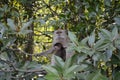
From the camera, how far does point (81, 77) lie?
3.31 ft

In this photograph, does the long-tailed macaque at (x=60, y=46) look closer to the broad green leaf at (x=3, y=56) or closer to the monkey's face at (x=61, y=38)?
the monkey's face at (x=61, y=38)

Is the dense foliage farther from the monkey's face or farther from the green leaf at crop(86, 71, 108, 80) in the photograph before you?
the monkey's face

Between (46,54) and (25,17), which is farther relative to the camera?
(25,17)

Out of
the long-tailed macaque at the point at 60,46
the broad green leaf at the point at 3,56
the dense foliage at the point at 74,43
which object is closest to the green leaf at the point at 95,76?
the dense foliage at the point at 74,43

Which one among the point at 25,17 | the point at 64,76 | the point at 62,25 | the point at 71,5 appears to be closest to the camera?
the point at 64,76

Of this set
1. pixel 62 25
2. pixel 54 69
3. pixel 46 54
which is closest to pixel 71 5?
pixel 62 25

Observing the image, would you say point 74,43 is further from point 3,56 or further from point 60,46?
point 3,56

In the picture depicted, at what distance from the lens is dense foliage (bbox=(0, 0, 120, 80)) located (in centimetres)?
94

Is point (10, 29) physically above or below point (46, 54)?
above

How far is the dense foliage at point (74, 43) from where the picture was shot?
94 centimetres

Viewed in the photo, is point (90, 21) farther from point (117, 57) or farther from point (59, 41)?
point (117, 57)

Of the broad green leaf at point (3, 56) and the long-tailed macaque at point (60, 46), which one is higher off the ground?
the long-tailed macaque at point (60, 46)

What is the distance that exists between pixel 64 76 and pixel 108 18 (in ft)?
3.32

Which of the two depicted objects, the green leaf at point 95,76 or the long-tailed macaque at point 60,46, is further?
the long-tailed macaque at point 60,46
